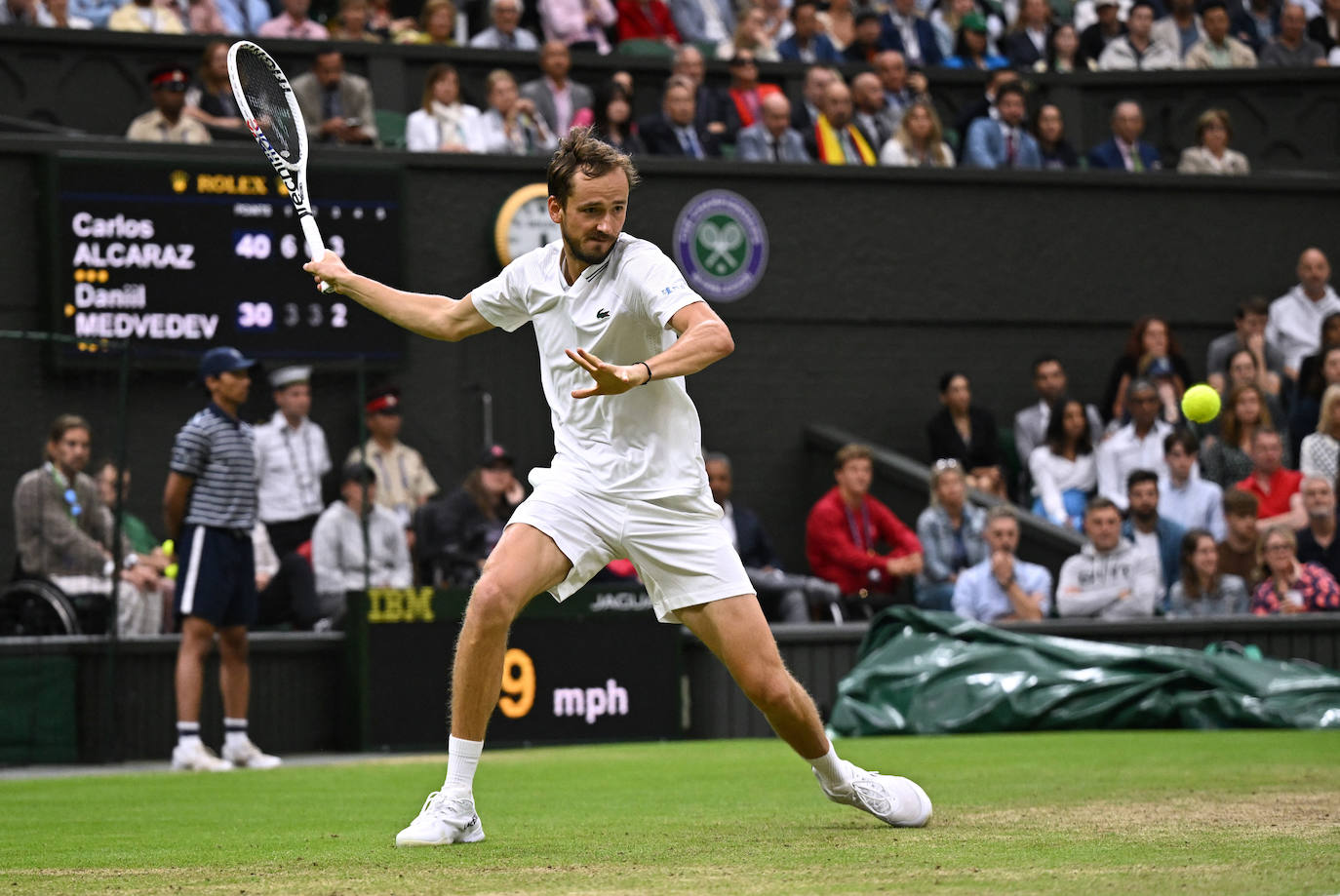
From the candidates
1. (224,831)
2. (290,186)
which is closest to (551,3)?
(290,186)

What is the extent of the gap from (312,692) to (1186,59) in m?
11.6

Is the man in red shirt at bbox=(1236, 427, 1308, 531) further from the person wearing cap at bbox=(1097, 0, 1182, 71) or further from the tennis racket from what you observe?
the tennis racket

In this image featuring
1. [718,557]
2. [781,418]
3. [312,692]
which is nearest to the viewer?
[718,557]

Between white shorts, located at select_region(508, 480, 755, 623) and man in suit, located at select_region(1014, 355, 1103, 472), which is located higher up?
man in suit, located at select_region(1014, 355, 1103, 472)

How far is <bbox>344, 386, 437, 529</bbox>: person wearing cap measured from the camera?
47.3 ft

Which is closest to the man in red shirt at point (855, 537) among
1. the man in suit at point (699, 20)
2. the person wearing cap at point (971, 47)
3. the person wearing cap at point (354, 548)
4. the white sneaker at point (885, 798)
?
the person wearing cap at point (354, 548)

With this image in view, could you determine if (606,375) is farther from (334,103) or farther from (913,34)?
(913,34)

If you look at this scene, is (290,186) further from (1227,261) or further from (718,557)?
(1227,261)

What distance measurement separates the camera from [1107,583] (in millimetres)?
14172

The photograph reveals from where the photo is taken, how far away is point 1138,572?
558 inches

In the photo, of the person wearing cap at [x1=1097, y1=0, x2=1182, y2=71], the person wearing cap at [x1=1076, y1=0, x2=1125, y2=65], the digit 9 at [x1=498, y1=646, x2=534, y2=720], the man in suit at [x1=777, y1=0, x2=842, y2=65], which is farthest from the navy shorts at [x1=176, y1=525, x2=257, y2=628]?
the person wearing cap at [x1=1076, y1=0, x2=1125, y2=65]

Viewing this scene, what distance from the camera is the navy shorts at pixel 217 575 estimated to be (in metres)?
11.0

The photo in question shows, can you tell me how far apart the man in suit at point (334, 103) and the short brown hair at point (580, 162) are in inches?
390

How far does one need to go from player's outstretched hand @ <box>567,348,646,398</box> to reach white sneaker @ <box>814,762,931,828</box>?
156 cm
